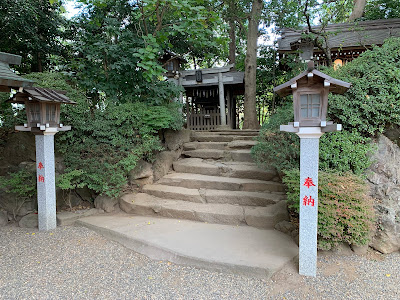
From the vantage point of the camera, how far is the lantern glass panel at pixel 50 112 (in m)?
4.95

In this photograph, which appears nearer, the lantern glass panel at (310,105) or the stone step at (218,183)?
the lantern glass panel at (310,105)

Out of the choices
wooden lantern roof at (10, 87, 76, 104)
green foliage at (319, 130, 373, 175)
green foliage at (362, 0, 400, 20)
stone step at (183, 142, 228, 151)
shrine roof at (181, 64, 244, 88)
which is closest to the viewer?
green foliage at (319, 130, 373, 175)

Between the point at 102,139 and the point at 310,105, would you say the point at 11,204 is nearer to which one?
the point at 102,139

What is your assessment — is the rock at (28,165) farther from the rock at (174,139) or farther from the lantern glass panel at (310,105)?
the lantern glass panel at (310,105)

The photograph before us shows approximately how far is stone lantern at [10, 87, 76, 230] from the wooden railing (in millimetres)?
7781

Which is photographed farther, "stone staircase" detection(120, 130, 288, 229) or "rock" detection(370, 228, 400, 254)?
"stone staircase" detection(120, 130, 288, 229)

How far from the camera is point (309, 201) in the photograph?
11.2 ft

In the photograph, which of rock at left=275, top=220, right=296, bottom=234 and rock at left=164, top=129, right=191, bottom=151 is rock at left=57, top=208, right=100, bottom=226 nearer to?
rock at left=164, top=129, right=191, bottom=151

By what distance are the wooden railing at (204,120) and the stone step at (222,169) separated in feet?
16.5

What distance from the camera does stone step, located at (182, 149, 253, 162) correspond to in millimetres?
7023

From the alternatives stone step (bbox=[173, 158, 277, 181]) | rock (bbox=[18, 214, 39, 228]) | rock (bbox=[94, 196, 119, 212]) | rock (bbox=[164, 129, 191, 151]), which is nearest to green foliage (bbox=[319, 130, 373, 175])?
stone step (bbox=[173, 158, 277, 181])

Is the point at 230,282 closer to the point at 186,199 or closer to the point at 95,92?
the point at 186,199

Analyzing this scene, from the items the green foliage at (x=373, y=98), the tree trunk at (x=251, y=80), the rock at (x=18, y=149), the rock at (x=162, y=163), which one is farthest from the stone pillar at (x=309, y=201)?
the tree trunk at (x=251, y=80)

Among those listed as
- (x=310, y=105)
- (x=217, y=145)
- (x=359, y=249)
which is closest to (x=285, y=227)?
(x=359, y=249)
